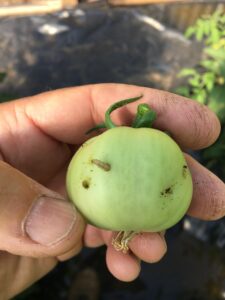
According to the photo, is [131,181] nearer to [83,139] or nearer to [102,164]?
[102,164]

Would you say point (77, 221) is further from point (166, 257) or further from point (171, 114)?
point (166, 257)

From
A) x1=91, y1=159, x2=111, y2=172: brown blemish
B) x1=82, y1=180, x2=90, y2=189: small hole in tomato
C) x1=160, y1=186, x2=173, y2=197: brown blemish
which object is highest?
x1=91, y1=159, x2=111, y2=172: brown blemish

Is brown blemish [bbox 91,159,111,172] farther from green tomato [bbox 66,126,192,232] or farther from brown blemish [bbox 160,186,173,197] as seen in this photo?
brown blemish [bbox 160,186,173,197]

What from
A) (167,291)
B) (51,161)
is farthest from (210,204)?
(167,291)

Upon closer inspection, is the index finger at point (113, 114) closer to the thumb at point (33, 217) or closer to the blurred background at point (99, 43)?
the thumb at point (33, 217)

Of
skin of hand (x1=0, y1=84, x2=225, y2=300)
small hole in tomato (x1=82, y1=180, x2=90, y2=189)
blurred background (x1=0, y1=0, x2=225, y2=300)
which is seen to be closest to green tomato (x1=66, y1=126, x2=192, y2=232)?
small hole in tomato (x1=82, y1=180, x2=90, y2=189)

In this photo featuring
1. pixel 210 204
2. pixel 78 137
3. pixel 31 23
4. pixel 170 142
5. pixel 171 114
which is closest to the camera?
pixel 170 142

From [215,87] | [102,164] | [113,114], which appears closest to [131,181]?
[102,164]

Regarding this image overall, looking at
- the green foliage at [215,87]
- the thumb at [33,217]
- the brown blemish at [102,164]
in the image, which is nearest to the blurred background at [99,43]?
the green foliage at [215,87]
